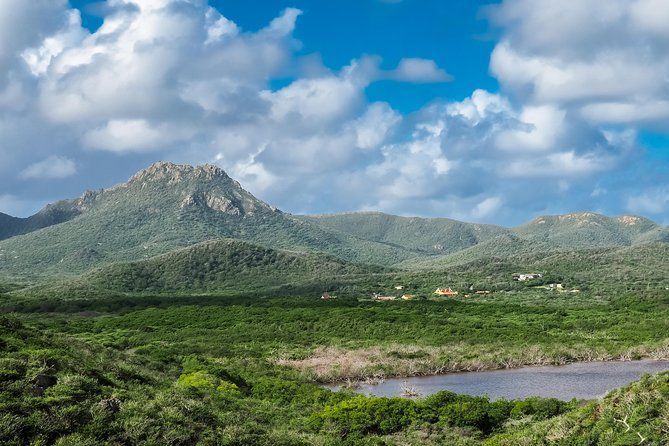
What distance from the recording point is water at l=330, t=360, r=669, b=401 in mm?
52625

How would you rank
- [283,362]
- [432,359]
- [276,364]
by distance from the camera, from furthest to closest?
1. [432,359]
2. [283,362]
3. [276,364]

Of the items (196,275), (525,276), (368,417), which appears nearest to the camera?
(368,417)

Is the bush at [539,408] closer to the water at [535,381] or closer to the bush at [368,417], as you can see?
the bush at [368,417]

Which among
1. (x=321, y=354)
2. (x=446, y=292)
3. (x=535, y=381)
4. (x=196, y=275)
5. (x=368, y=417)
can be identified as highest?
(x=196, y=275)

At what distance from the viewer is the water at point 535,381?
173 ft

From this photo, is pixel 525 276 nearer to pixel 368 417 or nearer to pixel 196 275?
pixel 196 275

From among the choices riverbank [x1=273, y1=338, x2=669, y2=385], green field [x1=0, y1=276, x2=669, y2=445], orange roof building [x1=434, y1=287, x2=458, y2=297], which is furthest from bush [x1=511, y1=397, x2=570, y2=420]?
orange roof building [x1=434, y1=287, x2=458, y2=297]

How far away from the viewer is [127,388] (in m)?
28.6

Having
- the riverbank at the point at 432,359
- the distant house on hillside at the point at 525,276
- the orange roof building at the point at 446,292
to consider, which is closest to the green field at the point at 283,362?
the riverbank at the point at 432,359

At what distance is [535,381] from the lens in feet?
190

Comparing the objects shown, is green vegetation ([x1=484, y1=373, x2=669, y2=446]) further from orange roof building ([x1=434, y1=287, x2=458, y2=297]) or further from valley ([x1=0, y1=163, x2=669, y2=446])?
orange roof building ([x1=434, y1=287, x2=458, y2=297])

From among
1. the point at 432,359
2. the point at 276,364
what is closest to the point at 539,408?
the point at 432,359

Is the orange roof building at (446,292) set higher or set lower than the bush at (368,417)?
higher

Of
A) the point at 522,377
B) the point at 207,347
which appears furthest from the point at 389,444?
the point at 207,347
